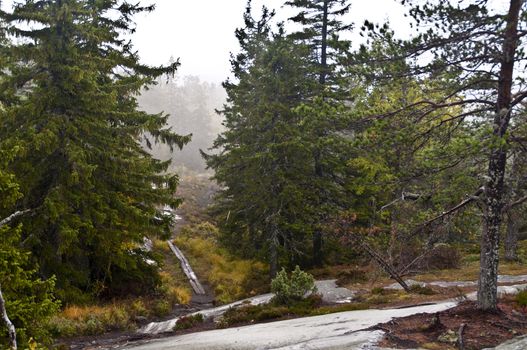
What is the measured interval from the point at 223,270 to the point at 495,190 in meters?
15.9

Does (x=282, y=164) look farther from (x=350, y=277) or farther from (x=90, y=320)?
(x=90, y=320)

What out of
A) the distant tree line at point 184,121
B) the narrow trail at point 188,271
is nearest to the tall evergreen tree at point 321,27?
the narrow trail at point 188,271

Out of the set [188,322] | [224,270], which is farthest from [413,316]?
[224,270]

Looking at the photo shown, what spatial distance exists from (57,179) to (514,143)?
1299 centimetres

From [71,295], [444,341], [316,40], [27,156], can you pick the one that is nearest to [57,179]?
[27,156]

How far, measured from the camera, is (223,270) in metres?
22.0

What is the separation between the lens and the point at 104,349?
33.3 ft

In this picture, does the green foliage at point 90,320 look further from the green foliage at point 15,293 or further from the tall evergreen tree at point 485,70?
the tall evergreen tree at point 485,70

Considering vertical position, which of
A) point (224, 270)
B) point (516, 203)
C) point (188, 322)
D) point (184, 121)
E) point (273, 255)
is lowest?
point (188, 322)

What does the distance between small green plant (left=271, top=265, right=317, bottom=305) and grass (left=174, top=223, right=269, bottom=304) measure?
3.51m

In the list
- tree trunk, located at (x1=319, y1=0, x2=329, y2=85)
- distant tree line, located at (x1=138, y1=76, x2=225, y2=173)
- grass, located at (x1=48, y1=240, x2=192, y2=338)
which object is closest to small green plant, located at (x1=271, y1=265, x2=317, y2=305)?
grass, located at (x1=48, y1=240, x2=192, y2=338)

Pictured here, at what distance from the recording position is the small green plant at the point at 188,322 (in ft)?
42.2

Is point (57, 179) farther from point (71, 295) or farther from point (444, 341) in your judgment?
point (444, 341)

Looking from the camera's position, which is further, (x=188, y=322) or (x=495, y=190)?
(x=188, y=322)
